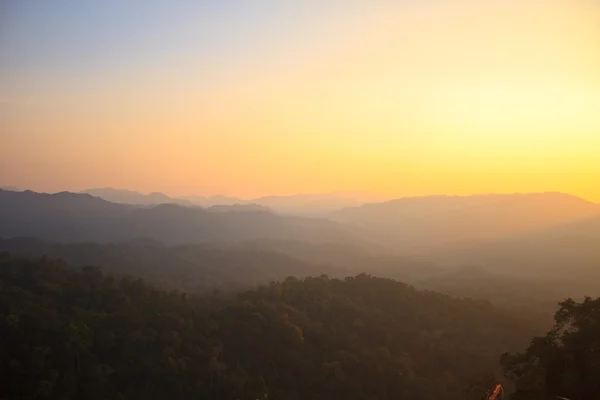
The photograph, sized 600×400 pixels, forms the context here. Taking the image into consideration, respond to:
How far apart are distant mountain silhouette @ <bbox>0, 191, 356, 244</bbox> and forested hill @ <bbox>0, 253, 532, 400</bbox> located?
88.4m

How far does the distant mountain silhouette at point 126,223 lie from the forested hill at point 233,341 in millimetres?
88381

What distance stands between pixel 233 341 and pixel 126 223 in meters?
125

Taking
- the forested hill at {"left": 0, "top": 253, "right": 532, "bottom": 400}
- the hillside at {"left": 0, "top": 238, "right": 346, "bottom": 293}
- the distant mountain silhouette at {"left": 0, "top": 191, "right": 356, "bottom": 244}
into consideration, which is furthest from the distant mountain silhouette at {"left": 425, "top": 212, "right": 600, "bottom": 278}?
the forested hill at {"left": 0, "top": 253, "right": 532, "bottom": 400}

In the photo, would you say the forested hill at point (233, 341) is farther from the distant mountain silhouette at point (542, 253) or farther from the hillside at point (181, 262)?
the distant mountain silhouette at point (542, 253)

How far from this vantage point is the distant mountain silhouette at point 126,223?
129750 mm

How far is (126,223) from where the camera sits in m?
148

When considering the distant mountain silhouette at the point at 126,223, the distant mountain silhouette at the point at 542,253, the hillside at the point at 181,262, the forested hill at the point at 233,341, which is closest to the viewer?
the forested hill at the point at 233,341

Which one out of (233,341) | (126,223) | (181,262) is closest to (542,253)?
(181,262)

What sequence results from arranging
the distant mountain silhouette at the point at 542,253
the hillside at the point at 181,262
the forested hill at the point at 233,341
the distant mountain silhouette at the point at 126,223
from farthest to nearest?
the distant mountain silhouette at the point at 126,223 → the distant mountain silhouette at the point at 542,253 → the hillside at the point at 181,262 → the forested hill at the point at 233,341

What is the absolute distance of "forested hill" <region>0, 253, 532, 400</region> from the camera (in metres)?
30.0

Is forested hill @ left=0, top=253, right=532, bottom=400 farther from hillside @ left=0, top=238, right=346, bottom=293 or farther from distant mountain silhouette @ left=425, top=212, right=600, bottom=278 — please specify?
distant mountain silhouette @ left=425, top=212, right=600, bottom=278

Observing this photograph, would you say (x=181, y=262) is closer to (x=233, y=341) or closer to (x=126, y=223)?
(x=233, y=341)

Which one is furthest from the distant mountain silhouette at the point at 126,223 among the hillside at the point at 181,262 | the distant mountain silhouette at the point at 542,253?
the distant mountain silhouette at the point at 542,253

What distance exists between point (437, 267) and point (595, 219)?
9958 centimetres
